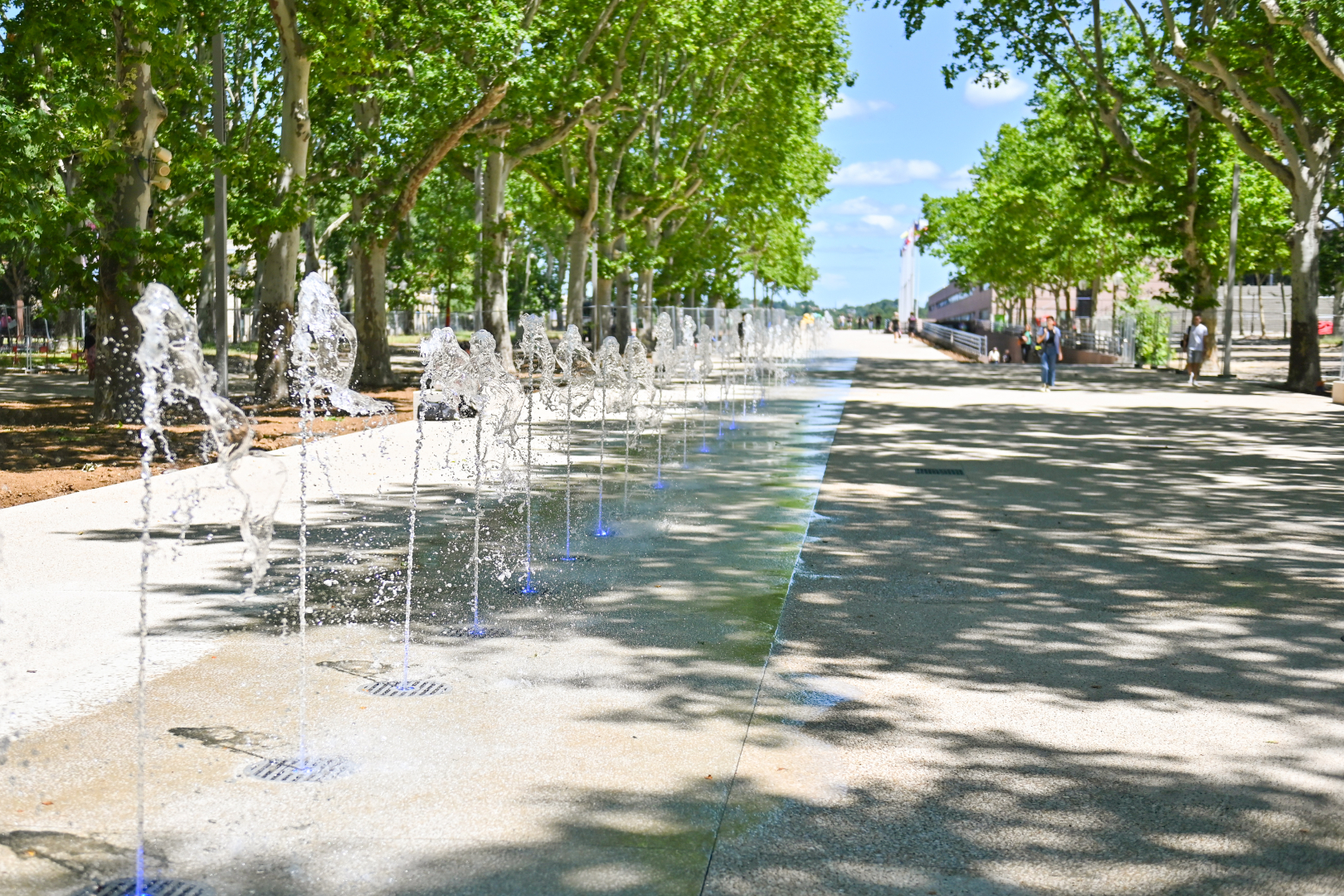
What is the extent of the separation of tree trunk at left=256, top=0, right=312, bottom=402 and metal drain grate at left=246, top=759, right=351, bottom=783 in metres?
14.0

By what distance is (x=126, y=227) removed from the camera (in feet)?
51.3

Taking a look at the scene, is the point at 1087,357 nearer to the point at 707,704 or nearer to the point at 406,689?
the point at 707,704

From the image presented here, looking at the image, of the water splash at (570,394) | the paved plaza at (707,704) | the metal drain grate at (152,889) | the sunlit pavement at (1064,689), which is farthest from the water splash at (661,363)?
the metal drain grate at (152,889)

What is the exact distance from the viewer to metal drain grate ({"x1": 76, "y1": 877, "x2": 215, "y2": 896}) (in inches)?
148

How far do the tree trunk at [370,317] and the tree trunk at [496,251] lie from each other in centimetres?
274

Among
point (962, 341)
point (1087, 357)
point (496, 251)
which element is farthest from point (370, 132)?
point (962, 341)

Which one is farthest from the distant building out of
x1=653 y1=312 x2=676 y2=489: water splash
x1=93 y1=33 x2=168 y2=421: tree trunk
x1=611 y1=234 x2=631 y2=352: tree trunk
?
x1=93 y1=33 x2=168 y2=421: tree trunk

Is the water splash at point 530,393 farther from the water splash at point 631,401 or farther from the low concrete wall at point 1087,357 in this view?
the low concrete wall at point 1087,357

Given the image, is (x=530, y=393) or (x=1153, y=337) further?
(x=1153, y=337)

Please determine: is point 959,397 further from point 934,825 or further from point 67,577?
point 934,825

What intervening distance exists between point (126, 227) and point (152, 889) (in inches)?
522

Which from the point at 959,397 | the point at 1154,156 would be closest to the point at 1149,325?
the point at 1154,156

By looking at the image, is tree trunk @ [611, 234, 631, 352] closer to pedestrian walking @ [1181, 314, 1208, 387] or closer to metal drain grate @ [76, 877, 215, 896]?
pedestrian walking @ [1181, 314, 1208, 387]

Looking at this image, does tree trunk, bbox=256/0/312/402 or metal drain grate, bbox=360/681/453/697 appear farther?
tree trunk, bbox=256/0/312/402
